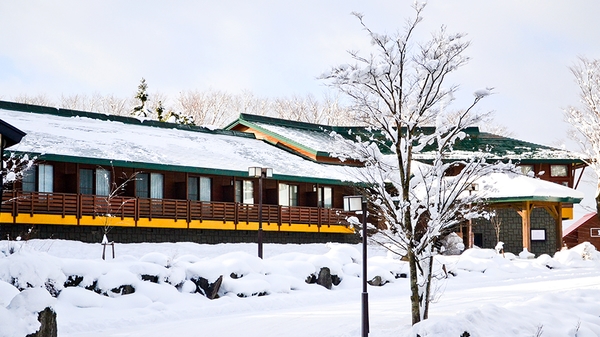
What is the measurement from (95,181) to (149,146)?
359 cm

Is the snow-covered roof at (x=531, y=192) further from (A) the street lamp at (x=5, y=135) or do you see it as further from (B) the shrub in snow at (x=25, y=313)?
(B) the shrub in snow at (x=25, y=313)

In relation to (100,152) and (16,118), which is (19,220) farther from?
(16,118)

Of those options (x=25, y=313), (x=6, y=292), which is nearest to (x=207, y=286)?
(x=6, y=292)

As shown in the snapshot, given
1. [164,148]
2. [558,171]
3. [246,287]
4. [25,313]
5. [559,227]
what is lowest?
[246,287]

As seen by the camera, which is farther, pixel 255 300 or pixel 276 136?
pixel 276 136

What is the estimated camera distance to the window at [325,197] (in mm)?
40312

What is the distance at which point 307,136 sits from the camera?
46.1m

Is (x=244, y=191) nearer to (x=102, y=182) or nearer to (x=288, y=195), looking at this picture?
(x=288, y=195)

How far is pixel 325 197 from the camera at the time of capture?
40.5 metres

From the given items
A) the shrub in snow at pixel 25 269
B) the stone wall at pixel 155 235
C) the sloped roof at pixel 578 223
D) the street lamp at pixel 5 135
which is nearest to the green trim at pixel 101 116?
the stone wall at pixel 155 235

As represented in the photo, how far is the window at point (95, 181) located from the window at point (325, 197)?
12529 mm

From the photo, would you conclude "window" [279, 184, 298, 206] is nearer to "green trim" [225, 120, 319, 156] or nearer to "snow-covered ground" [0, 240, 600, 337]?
"green trim" [225, 120, 319, 156]

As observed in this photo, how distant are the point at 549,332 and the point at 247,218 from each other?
21.5m

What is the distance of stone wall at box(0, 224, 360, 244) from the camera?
1105 inches
